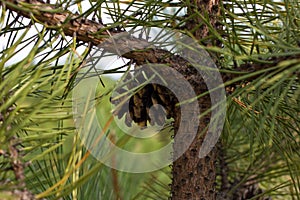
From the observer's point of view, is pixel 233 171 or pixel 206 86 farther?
pixel 233 171

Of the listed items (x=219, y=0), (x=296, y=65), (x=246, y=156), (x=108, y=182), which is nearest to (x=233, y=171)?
(x=246, y=156)

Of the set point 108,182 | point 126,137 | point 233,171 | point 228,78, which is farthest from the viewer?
point 233,171

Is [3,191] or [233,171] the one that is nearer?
[3,191]

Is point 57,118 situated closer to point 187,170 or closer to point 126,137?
point 126,137

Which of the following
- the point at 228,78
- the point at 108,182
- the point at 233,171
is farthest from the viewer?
the point at 233,171

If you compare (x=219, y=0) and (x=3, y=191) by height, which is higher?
(x=219, y=0)

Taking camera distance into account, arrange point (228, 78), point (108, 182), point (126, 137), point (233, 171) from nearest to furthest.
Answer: point (126, 137)
point (228, 78)
point (108, 182)
point (233, 171)

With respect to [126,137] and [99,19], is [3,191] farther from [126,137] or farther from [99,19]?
[99,19]

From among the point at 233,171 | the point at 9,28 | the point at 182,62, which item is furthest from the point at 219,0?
the point at 233,171

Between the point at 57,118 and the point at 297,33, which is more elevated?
the point at 297,33
